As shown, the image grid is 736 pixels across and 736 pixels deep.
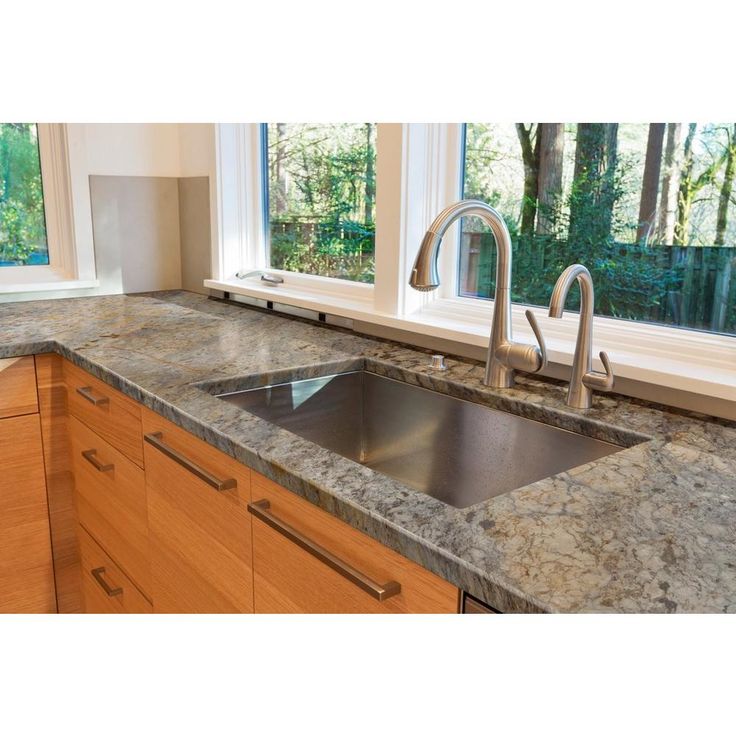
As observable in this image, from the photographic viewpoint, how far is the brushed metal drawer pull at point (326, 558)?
923mm

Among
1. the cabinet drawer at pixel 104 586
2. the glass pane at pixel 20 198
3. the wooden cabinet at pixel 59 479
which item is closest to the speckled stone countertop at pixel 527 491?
the wooden cabinet at pixel 59 479

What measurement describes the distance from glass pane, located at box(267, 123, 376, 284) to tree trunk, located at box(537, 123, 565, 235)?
0.60 m

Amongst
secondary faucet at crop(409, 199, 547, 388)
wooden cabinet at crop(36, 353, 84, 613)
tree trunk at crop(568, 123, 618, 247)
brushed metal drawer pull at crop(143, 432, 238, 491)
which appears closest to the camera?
brushed metal drawer pull at crop(143, 432, 238, 491)

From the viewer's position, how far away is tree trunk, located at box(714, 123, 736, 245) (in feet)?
4.58

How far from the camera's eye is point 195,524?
1408 mm

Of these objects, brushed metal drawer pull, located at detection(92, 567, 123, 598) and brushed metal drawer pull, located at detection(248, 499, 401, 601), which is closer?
brushed metal drawer pull, located at detection(248, 499, 401, 601)

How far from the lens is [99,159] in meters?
2.76

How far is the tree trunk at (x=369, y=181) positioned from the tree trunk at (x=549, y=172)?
61 cm

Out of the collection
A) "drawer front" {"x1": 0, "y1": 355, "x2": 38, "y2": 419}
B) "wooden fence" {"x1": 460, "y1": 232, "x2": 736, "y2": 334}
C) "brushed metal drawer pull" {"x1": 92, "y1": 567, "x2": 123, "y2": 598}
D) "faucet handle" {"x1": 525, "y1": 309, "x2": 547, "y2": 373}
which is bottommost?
"brushed metal drawer pull" {"x1": 92, "y1": 567, "x2": 123, "y2": 598}

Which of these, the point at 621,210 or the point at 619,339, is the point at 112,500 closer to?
the point at 619,339

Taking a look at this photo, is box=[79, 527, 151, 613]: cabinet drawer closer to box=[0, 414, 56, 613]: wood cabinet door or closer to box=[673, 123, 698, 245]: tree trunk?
box=[0, 414, 56, 613]: wood cabinet door

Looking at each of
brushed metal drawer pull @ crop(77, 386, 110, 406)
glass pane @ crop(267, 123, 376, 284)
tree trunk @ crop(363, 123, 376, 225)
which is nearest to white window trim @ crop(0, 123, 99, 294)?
glass pane @ crop(267, 123, 376, 284)

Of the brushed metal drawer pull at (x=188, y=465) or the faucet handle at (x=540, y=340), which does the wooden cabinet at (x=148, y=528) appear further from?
the faucet handle at (x=540, y=340)

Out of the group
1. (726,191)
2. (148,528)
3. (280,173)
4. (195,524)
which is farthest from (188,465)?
(280,173)
